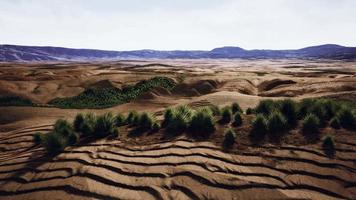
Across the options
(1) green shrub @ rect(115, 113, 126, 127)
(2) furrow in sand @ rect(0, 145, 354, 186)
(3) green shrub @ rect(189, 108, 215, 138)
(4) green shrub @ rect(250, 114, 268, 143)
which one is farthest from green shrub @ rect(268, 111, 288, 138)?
(1) green shrub @ rect(115, 113, 126, 127)

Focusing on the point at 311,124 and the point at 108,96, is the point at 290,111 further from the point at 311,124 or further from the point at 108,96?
the point at 108,96

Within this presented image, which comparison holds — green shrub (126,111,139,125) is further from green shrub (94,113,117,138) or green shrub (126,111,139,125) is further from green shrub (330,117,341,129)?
green shrub (330,117,341,129)

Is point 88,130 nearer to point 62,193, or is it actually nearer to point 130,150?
point 130,150

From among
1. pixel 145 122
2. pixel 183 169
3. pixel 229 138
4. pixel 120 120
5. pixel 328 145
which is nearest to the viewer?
pixel 183 169

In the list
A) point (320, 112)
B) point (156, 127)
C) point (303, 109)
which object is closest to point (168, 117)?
point (156, 127)

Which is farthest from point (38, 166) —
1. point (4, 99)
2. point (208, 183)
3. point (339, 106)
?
point (4, 99)

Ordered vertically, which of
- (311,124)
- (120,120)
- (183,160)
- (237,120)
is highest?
(311,124)
